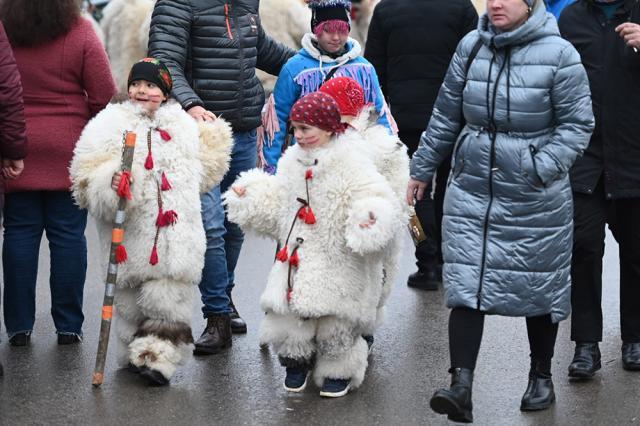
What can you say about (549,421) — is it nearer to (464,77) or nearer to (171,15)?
(464,77)

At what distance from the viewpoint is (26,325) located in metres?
7.24

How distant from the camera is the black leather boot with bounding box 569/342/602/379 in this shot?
6.43m

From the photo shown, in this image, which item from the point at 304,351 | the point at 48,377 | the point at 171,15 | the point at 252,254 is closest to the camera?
the point at 304,351

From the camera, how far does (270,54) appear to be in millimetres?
7648

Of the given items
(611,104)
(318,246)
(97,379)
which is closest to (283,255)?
(318,246)

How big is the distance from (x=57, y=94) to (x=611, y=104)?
115 inches

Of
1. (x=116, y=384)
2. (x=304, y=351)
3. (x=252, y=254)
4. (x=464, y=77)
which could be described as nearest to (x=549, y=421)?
(x=304, y=351)

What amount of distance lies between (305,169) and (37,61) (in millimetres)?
1760

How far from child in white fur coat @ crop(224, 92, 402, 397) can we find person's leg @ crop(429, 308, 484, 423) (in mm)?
523

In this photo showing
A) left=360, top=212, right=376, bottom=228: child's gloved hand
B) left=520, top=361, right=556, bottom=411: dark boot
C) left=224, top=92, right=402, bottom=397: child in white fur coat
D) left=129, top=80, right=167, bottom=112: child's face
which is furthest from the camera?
left=129, top=80, right=167, bottom=112: child's face

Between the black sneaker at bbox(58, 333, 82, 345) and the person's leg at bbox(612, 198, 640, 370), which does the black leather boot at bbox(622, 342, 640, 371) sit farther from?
the black sneaker at bbox(58, 333, 82, 345)

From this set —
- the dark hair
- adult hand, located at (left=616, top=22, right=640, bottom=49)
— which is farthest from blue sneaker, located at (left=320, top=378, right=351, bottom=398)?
the dark hair

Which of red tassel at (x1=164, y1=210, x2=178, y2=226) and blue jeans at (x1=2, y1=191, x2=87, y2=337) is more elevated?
red tassel at (x1=164, y1=210, x2=178, y2=226)

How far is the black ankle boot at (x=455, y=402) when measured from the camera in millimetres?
5395
